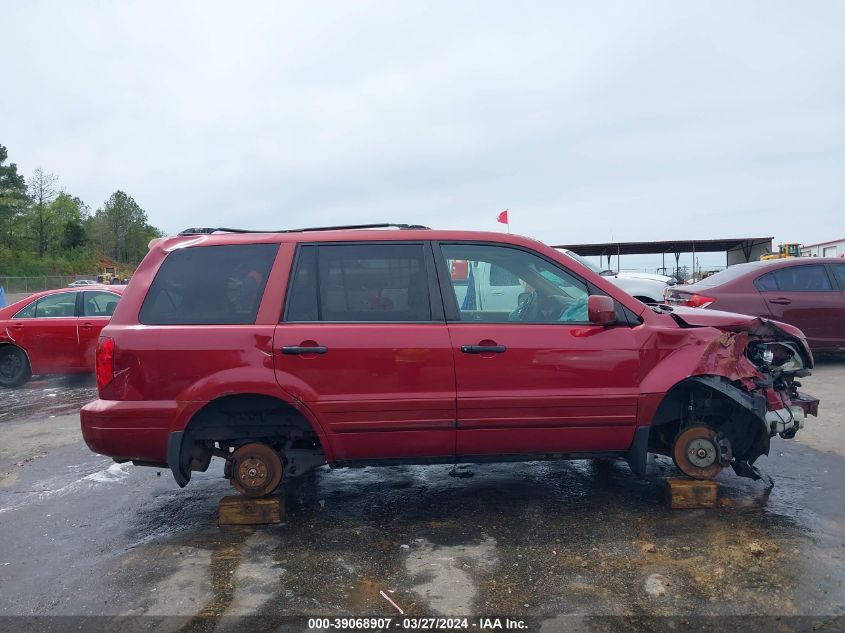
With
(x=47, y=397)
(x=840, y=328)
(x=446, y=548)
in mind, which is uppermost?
(x=840, y=328)

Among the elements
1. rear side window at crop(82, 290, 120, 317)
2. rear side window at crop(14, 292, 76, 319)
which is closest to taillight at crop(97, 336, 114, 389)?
rear side window at crop(82, 290, 120, 317)

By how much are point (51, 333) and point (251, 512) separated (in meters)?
6.71

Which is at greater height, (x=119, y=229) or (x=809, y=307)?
(x=119, y=229)

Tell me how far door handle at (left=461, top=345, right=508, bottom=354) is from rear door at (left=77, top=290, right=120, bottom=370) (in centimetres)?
705

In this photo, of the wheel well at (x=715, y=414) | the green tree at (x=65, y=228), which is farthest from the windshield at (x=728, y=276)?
the green tree at (x=65, y=228)

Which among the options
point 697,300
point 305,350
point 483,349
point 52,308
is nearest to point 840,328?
point 697,300

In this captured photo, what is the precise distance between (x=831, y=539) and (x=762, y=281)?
565 centimetres

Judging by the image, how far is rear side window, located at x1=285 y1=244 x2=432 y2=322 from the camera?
3684 millimetres

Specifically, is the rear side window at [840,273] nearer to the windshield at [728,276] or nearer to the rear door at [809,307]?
the rear door at [809,307]

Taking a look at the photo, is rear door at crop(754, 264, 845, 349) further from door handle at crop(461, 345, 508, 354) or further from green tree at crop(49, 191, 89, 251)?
green tree at crop(49, 191, 89, 251)

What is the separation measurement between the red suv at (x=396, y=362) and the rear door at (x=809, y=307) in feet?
15.9

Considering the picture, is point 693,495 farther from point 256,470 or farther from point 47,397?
point 47,397

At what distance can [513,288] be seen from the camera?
4.00m

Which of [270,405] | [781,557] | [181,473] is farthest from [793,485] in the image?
[181,473]
